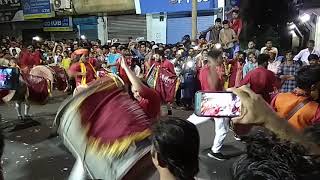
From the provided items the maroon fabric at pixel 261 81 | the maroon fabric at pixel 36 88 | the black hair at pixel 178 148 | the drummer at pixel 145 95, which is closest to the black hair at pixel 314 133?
the black hair at pixel 178 148

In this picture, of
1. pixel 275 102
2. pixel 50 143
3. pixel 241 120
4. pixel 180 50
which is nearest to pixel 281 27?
pixel 180 50

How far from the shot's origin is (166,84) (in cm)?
1049

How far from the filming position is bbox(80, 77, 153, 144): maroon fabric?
9.00 ft

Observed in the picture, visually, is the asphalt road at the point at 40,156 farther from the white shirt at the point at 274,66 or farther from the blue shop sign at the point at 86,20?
the blue shop sign at the point at 86,20

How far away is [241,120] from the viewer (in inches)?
104

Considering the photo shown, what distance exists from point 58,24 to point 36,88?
1703 cm

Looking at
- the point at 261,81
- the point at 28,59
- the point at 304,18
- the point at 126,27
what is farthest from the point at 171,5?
the point at 261,81

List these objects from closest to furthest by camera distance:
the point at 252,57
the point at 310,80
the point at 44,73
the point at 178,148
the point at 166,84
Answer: the point at 178,148, the point at 310,80, the point at 252,57, the point at 44,73, the point at 166,84

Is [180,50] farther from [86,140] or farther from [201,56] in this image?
[86,140]

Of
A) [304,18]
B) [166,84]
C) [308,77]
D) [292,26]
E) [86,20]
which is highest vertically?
[86,20]

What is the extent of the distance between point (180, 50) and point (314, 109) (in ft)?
31.1

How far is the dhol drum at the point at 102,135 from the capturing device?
2672mm

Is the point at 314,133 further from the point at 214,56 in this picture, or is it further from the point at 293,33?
the point at 293,33

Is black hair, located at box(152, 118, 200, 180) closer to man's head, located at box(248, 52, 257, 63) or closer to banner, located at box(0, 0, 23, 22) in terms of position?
man's head, located at box(248, 52, 257, 63)
